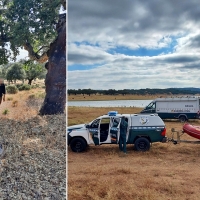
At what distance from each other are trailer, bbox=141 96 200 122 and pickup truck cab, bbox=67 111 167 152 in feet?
11.1

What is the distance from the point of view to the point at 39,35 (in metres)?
2.13

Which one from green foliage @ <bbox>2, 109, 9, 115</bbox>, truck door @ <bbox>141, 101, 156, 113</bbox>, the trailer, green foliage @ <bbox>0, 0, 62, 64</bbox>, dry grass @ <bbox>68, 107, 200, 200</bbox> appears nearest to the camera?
green foliage @ <bbox>0, 0, 62, 64</bbox>

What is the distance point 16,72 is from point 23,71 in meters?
0.07

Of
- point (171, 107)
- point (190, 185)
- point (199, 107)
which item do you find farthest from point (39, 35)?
point (199, 107)

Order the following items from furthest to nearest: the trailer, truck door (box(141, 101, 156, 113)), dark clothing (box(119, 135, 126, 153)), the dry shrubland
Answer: truck door (box(141, 101, 156, 113))
the trailer
dark clothing (box(119, 135, 126, 153))
the dry shrubland

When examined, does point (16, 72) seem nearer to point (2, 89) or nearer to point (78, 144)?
point (2, 89)

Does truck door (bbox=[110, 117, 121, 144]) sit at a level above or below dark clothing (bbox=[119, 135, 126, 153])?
above

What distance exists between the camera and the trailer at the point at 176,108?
7258 mm

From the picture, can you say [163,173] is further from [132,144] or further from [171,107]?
[171,107]

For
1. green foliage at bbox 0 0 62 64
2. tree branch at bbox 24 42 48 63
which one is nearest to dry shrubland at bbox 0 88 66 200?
tree branch at bbox 24 42 48 63

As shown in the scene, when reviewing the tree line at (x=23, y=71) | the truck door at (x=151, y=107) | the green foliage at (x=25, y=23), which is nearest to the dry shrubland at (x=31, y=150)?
the tree line at (x=23, y=71)

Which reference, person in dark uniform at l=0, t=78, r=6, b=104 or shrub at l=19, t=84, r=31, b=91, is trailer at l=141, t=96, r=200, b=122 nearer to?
shrub at l=19, t=84, r=31, b=91

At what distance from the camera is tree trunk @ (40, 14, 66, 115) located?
2.13 m

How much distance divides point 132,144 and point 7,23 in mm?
2356
